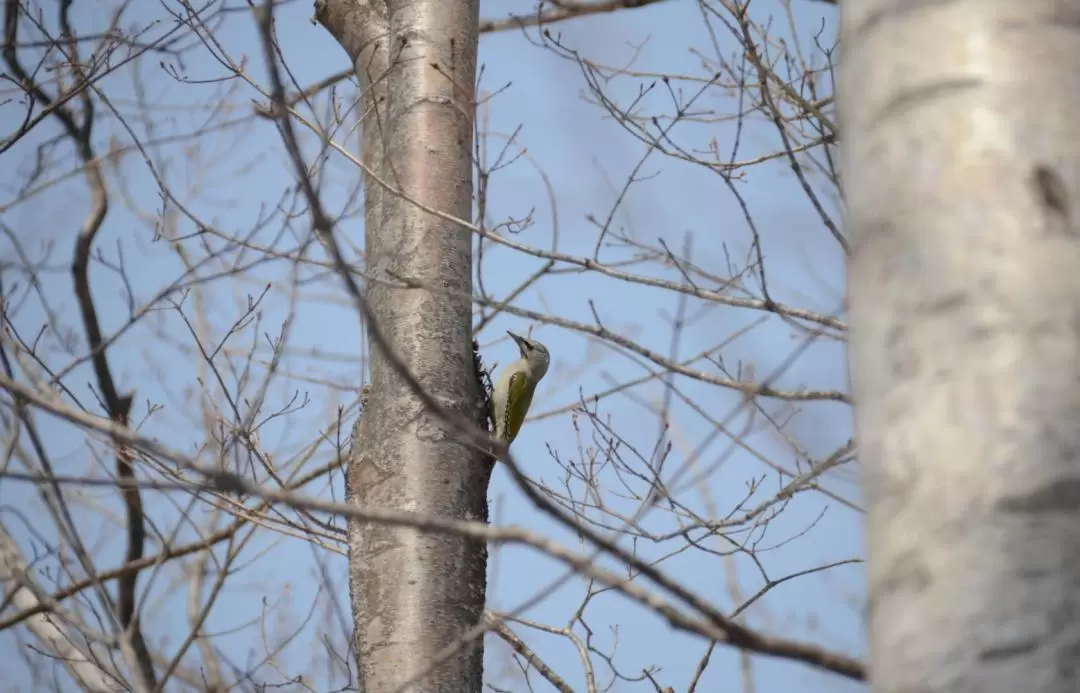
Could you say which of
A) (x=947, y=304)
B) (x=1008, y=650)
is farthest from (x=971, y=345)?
(x=1008, y=650)

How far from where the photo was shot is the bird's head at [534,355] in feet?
17.6

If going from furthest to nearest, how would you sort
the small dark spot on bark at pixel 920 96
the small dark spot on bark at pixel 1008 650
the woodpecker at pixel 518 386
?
1. the woodpecker at pixel 518 386
2. the small dark spot on bark at pixel 920 96
3. the small dark spot on bark at pixel 1008 650

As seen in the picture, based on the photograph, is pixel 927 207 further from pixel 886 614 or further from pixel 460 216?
pixel 460 216

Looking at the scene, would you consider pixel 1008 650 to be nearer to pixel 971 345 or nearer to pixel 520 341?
pixel 971 345

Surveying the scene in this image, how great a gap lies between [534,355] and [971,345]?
457 centimetres

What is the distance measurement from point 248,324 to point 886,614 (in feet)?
13.0

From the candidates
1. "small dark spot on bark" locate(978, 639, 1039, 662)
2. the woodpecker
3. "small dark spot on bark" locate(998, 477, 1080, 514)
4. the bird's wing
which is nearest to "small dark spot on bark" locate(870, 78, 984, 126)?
"small dark spot on bark" locate(998, 477, 1080, 514)

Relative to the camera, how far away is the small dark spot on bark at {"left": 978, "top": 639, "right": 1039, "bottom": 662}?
2.59 feet

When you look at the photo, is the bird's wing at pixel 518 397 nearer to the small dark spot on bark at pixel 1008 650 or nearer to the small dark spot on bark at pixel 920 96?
Result: the small dark spot on bark at pixel 920 96

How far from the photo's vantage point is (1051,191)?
875 millimetres

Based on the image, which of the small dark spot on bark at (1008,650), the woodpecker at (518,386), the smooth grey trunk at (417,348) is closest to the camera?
the small dark spot on bark at (1008,650)

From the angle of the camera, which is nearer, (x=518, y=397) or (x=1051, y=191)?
(x=1051, y=191)

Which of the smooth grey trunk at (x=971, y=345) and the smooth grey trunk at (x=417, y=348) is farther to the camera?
the smooth grey trunk at (x=417, y=348)

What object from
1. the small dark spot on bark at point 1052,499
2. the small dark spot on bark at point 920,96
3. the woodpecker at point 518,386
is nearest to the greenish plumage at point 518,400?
the woodpecker at point 518,386
